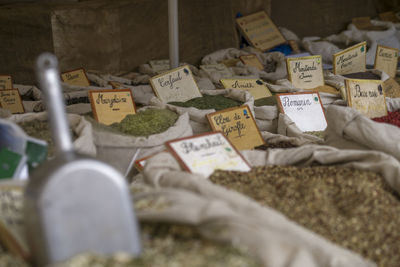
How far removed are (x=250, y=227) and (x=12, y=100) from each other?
160 centimetres

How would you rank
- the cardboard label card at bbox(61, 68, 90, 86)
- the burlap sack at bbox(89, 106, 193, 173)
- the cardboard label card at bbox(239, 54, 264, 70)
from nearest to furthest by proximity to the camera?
the burlap sack at bbox(89, 106, 193, 173), the cardboard label card at bbox(61, 68, 90, 86), the cardboard label card at bbox(239, 54, 264, 70)

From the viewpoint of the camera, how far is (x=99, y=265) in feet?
2.42

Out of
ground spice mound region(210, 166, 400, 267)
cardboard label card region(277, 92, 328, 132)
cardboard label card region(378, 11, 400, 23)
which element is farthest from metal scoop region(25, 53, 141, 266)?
cardboard label card region(378, 11, 400, 23)

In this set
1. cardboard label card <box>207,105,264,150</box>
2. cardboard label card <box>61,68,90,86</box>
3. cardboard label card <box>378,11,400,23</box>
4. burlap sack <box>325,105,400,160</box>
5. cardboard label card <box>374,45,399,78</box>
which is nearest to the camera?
burlap sack <box>325,105,400,160</box>

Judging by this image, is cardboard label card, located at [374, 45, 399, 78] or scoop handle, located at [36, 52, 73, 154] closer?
scoop handle, located at [36, 52, 73, 154]

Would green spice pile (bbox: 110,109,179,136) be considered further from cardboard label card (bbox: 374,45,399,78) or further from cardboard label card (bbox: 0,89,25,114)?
cardboard label card (bbox: 374,45,399,78)

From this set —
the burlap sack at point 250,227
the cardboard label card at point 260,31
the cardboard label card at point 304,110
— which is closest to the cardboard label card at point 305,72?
the cardboard label card at point 304,110

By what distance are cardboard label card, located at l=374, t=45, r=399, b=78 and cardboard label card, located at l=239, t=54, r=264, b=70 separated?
0.82 meters

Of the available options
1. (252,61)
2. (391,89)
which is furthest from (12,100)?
(391,89)

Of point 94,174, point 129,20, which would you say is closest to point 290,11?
point 129,20

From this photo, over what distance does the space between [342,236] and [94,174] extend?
62cm

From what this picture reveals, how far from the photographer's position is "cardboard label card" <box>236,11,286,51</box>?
13.1ft

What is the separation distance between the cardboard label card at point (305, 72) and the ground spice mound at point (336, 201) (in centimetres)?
119

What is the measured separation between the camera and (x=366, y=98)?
1.95 metres
